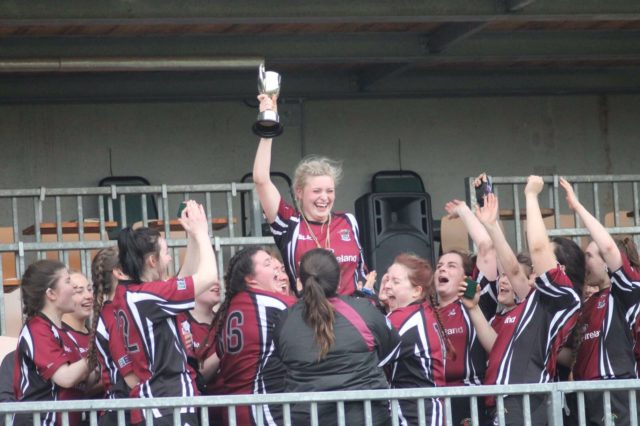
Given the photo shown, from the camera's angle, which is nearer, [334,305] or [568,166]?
[334,305]

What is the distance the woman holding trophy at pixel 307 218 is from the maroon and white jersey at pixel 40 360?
1.08 meters

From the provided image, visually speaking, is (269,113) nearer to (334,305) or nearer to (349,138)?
(334,305)

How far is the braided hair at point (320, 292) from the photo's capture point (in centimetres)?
494

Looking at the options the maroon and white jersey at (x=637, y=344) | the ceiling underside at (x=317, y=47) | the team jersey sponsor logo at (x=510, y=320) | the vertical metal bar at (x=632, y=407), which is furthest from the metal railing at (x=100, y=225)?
the vertical metal bar at (x=632, y=407)

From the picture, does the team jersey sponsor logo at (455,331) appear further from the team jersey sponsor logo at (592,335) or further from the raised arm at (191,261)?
the raised arm at (191,261)

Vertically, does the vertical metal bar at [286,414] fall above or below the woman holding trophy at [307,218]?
below

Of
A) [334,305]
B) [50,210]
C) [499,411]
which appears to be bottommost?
[499,411]

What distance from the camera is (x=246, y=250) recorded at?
5660 mm

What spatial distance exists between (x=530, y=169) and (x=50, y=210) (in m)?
4.63

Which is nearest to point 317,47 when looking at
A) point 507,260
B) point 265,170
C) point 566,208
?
point 566,208

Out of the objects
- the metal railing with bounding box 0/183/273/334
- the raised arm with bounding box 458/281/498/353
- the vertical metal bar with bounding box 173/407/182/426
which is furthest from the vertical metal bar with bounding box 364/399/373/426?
the metal railing with bounding box 0/183/273/334

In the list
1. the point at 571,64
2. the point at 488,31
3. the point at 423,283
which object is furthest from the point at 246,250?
the point at 571,64

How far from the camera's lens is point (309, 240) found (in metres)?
5.81

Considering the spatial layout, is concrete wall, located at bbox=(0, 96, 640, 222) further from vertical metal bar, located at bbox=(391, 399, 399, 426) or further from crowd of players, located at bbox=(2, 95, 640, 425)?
vertical metal bar, located at bbox=(391, 399, 399, 426)
